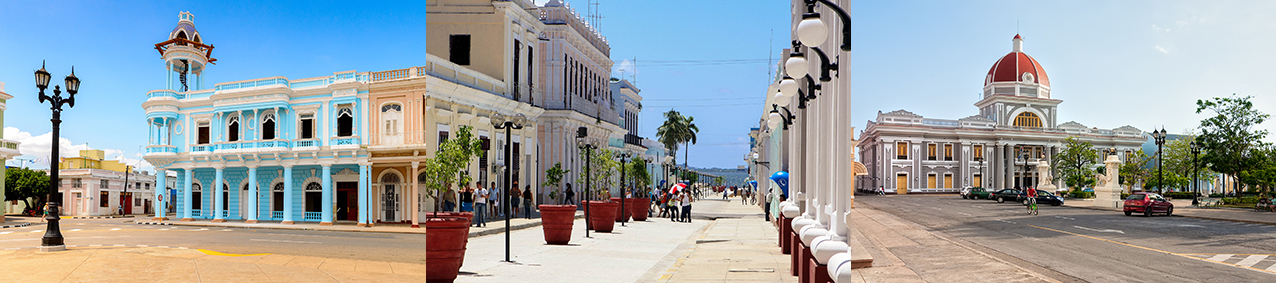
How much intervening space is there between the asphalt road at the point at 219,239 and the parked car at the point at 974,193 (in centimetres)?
762

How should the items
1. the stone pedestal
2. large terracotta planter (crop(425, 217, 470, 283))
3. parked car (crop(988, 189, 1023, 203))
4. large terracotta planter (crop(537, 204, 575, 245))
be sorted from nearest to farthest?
large terracotta planter (crop(425, 217, 470, 283)), large terracotta planter (crop(537, 204, 575, 245)), parked car (crop(988, 189, 1023, 203)), the stone pedestal

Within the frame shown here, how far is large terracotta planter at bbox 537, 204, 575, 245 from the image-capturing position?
10016 millimetres

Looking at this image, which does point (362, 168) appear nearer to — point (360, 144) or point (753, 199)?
point (360, 144)

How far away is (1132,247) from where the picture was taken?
24.0ft

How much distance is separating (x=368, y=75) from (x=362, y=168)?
410 millimetres

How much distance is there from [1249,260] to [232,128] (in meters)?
6.63

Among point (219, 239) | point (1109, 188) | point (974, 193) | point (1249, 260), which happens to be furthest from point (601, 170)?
point (1109, 188)

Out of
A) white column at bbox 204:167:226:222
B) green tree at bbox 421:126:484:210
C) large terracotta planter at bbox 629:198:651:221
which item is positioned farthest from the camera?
large terracotta planter at bbox 629:198:651:221

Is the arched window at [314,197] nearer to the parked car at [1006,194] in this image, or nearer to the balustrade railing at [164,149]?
the balustrade railing at [164,149]

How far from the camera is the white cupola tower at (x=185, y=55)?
2777mm

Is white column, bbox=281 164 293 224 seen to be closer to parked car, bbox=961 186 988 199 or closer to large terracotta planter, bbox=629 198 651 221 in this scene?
parked car, bbox=961 186 988 199

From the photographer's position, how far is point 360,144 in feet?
8.95

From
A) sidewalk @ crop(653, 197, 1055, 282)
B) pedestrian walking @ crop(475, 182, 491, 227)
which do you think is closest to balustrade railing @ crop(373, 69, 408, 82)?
pedestrian walking @ crop(475, 182, 491, 227)

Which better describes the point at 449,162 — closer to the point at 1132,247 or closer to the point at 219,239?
the point at 219,239
